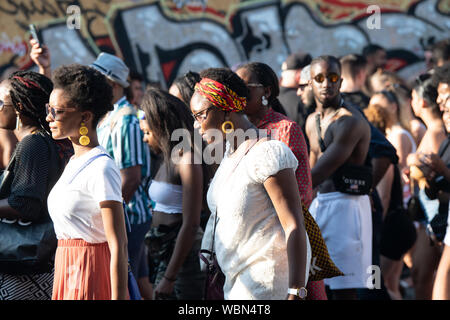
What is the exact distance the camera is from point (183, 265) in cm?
487

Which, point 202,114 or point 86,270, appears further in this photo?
point 202,114

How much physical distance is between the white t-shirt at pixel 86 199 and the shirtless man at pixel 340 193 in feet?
6.79

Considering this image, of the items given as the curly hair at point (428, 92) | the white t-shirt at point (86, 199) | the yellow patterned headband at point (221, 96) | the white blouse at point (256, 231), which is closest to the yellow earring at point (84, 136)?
the white t-shirt at point (86, 199)

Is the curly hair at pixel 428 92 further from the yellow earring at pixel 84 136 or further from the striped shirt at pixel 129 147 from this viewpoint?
the yellow earring at pixel 84 136

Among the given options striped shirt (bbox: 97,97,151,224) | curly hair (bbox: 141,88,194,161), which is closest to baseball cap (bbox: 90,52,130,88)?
striped shirt (bbox: 97,97,151,224)

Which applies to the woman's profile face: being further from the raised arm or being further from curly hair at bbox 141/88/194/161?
the raised arm

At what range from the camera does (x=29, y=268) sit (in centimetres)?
413

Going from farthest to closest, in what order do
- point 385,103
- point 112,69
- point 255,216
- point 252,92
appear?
1. point 385,103
2. point 112,69
3. point 252,92
4. point 255,216

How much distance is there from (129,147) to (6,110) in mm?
1396

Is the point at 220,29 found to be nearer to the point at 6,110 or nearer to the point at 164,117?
the point at 164,117

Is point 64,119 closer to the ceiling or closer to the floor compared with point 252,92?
closer to the floor

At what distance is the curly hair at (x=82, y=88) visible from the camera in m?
3.81

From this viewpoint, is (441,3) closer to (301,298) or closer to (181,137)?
(181,137)

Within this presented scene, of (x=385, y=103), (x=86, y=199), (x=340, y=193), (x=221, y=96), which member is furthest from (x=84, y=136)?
(x=385, y=103)
